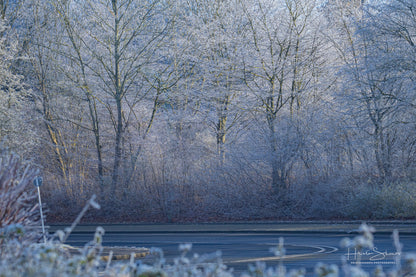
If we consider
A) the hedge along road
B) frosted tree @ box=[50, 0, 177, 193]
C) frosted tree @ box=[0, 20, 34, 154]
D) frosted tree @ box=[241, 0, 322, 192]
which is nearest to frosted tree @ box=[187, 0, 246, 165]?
frosted tree @ box=[241, 0, 322, 192]

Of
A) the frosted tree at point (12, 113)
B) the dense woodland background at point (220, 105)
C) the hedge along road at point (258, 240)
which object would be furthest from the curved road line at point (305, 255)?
the frosted tree at point (12, 113)

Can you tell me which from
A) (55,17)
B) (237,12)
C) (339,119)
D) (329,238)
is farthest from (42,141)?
(329,238)

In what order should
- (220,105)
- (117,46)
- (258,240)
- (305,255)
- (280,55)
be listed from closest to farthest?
1. (305,255)
2. (258,240)
3. (117,46)
4. (280,55)
5. (220,105)

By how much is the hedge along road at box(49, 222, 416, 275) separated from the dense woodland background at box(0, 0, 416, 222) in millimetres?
2557

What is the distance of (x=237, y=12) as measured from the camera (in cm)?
2747

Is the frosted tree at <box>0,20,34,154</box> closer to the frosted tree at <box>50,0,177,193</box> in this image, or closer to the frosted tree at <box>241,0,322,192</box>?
the frosted tree at <box>50,0,177,193</box>

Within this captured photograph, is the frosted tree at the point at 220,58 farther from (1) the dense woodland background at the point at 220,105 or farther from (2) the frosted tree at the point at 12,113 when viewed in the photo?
(2) the frosted tree at the point at 12,113

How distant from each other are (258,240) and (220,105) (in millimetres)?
12941

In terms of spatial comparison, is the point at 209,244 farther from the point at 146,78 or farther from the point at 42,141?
the point at 42,141

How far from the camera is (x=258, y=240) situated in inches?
640

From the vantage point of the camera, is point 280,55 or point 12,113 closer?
point 12,113

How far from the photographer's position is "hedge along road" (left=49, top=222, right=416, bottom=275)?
11.9m

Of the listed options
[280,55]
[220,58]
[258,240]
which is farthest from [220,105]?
[258,240]

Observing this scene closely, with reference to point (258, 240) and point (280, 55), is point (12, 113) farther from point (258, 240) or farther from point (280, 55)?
point (258, 240)
